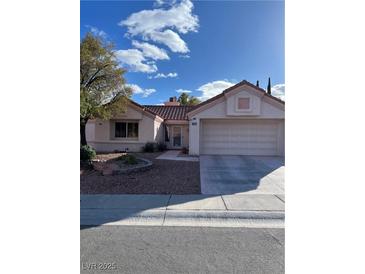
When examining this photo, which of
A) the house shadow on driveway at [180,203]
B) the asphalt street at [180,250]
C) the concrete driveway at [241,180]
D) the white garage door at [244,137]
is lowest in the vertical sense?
the asphalt street at [180,250]

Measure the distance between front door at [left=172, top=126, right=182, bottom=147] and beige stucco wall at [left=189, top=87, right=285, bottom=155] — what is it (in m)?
5.80

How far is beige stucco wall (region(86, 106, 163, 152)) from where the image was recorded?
17312 mm

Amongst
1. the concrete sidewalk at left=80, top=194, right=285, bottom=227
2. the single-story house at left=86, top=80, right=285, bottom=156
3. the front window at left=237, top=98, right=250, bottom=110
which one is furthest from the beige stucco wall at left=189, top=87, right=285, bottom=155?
the concrete sidewalk at left=80, top=194, right=285, bottom=227

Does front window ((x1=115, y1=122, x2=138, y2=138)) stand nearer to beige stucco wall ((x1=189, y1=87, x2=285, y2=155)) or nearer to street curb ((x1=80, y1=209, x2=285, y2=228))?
beige stucco wall ((x1=189, y1=87, x2=285, y2=155))

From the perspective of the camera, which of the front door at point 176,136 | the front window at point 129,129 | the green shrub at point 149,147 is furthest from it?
the front door at point 176,136

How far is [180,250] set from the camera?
127 inches

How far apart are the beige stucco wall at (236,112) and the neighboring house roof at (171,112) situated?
20.4ft

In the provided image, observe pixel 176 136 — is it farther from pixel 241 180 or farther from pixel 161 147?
pixel 241 180

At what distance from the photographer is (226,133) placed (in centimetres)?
1467

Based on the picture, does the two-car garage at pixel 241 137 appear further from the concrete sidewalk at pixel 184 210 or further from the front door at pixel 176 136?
the concrete sidewalk at pixel 184 210

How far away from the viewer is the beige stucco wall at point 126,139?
56.8 ft

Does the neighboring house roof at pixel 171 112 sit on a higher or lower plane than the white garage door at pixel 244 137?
higher

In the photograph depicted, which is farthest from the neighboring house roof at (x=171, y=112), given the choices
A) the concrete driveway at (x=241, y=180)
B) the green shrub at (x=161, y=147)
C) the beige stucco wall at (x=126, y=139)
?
the concrete driveway at (x=241, y=180)

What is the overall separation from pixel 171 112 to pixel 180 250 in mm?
19777
